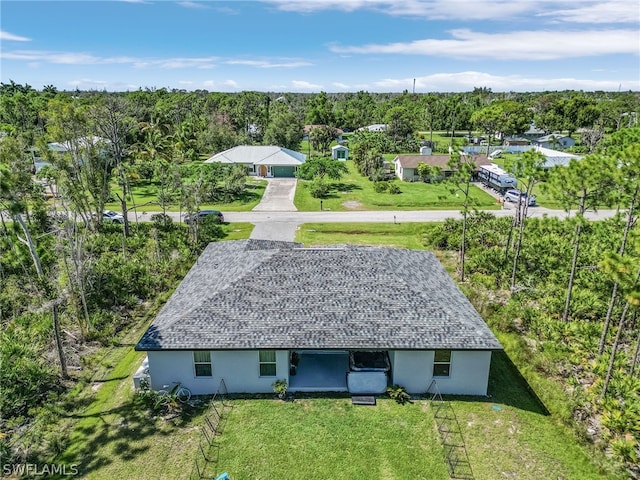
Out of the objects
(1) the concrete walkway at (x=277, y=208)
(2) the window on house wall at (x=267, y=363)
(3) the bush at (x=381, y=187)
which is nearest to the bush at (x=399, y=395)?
(2) the window on house wall at (x=267, y=363)

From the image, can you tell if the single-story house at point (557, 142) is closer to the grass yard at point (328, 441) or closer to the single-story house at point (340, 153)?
the single-story house at point (340, 153)

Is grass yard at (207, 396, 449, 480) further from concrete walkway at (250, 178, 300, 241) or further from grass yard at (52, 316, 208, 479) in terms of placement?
concrete walkway at (250, 178, 300, 241)

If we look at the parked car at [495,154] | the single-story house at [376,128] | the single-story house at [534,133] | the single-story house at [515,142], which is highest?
the single-story house at [376,128]

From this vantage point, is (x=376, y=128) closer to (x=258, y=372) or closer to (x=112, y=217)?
(x=112, y=217)

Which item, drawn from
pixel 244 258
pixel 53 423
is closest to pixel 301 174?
pixel 244 258

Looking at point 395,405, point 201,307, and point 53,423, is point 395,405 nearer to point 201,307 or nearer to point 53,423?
point 201,307
